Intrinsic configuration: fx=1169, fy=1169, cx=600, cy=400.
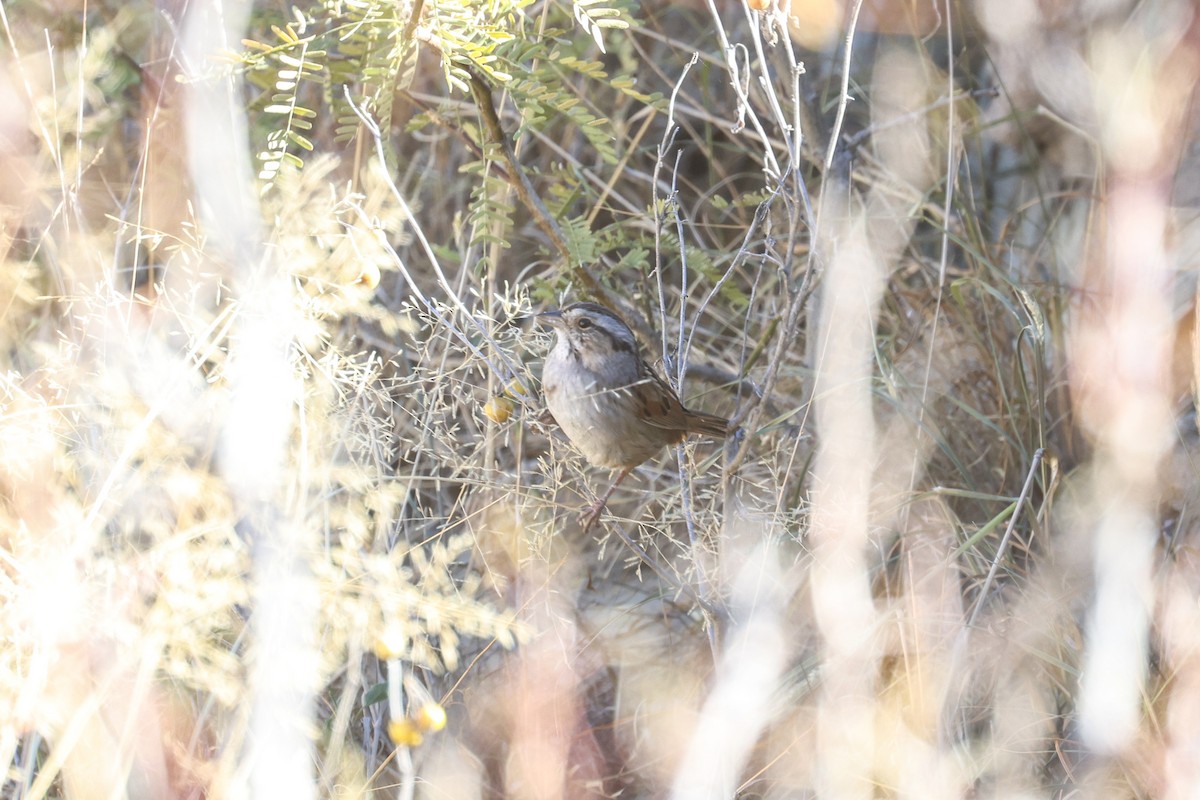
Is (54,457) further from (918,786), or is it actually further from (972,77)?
(972,77)

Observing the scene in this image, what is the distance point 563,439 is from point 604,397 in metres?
0.33

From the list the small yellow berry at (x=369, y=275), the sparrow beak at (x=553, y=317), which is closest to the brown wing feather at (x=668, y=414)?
the sparrow beak at (x=553, y=317)

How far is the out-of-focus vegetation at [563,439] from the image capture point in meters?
2.10

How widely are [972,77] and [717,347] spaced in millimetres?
1214

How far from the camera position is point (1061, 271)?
144 inches

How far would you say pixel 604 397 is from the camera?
118 inches

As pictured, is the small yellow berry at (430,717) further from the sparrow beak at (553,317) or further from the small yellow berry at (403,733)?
the sparrow beak at (553,317)

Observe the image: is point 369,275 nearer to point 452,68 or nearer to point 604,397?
point 452,68

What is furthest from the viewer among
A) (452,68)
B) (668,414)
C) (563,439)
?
(563,439)

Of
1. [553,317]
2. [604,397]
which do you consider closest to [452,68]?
[553,317]

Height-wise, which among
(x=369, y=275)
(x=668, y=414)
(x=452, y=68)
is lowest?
(x=668, y=414)

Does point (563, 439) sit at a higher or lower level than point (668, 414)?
lower

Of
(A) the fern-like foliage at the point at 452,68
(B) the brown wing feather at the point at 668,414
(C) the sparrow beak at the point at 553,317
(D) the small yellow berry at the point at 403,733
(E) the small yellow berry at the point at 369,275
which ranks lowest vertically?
(B) the brown wing feather at the point at 668,414

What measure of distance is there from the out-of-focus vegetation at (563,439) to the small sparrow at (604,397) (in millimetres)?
103
